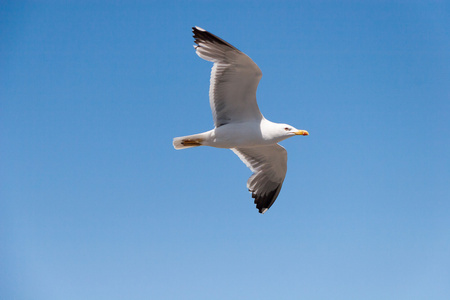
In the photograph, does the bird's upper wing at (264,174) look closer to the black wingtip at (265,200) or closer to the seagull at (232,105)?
the black wingtip at (265,200)

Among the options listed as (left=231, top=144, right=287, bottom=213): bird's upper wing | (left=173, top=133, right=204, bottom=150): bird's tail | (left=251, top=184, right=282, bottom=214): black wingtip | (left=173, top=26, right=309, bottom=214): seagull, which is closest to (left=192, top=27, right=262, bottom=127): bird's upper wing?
(left=173, top=26, right=309, bottom=214): seagull

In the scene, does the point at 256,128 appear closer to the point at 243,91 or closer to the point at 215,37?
the point at 243,91

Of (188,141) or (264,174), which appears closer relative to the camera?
(188,141)

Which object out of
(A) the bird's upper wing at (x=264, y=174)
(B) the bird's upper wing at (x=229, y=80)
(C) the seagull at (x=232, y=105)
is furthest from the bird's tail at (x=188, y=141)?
(A) the bird's upper wing at (x=264, y=174)

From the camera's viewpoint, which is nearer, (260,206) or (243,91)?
(243,91)

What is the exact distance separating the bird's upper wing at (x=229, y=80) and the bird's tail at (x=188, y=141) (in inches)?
16.7

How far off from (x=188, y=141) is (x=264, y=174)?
216 cm

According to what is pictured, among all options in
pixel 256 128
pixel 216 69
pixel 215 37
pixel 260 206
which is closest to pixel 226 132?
pixel 256 128

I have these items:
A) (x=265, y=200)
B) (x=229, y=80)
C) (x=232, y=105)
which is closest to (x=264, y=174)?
(x=265, y=200)

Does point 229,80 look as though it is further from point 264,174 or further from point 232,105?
point 264,174

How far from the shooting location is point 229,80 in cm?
834

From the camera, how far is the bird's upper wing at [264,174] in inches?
396

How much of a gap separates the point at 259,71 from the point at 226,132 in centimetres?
124

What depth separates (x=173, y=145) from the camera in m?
8.93
